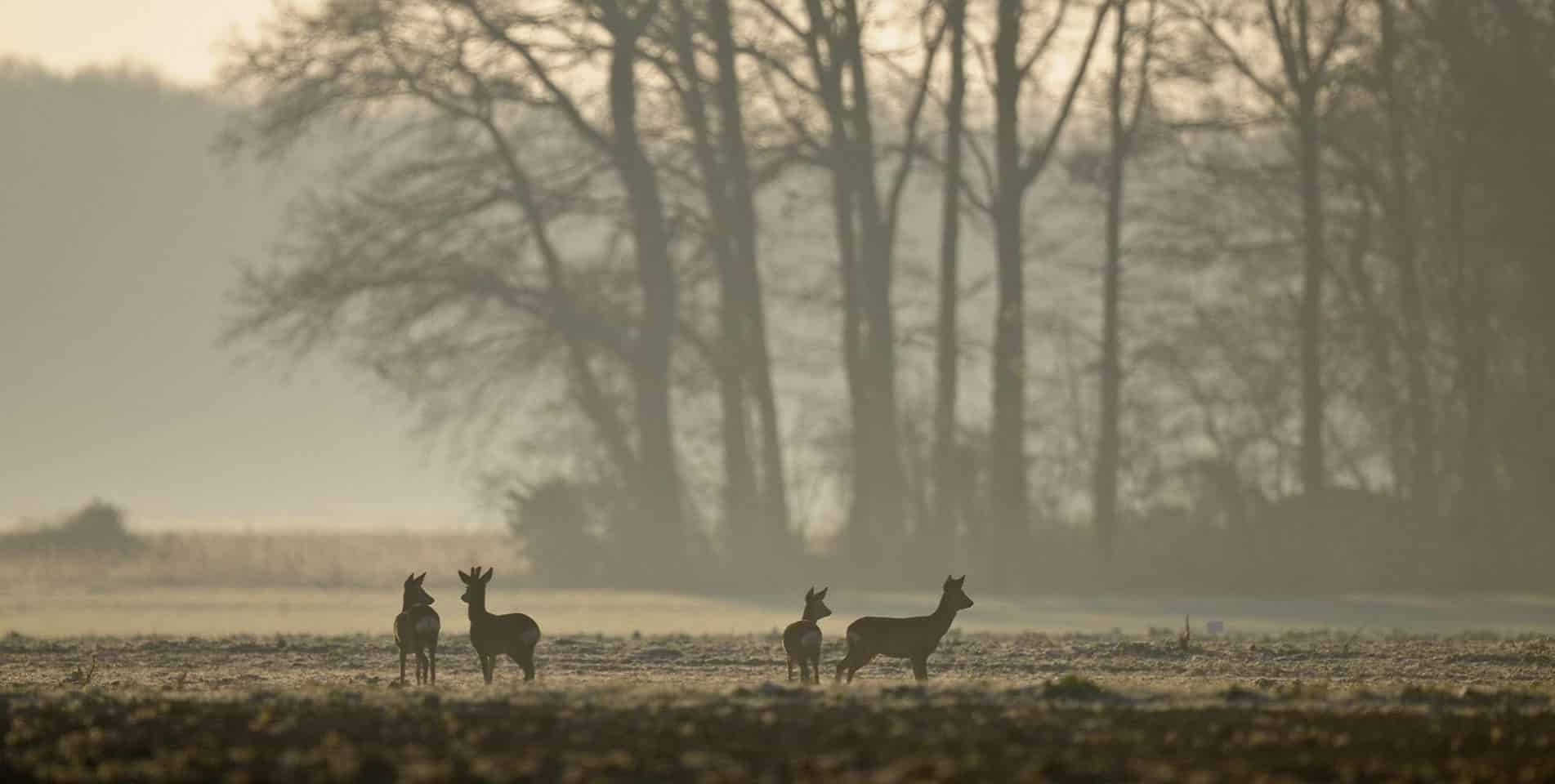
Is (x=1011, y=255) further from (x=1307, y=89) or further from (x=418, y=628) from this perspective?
(x=418, y=628)

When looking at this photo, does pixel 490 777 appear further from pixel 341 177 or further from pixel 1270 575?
pixel 341 177

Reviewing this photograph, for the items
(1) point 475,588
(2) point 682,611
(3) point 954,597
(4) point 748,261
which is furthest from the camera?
(4) point 748,261

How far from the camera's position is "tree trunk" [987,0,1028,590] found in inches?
1882

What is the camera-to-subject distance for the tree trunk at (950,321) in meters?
48.4

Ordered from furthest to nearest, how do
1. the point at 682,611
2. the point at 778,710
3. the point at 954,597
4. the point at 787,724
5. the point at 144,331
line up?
1. the point at 144,331
2. the point at 682,611
3. the point at 954,597
4. the point at 778,710
5. the point at 787,724

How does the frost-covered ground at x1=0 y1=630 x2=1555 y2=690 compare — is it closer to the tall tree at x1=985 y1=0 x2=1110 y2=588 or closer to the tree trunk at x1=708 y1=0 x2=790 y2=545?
the tall tree at x1=985 y1=0 x2=1110 y2=588

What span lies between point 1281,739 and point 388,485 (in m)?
141

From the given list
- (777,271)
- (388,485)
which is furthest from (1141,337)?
(388,485)

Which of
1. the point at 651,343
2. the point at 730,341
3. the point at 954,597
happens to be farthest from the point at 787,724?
the point at 730,341

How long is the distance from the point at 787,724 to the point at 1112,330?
118 feet

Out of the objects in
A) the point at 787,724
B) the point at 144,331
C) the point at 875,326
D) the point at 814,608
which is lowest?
the point at 787,724

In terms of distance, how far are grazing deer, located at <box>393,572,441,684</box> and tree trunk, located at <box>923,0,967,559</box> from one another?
29572 millimetres

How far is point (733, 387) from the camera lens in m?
54.1

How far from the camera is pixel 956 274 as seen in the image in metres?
52.2
